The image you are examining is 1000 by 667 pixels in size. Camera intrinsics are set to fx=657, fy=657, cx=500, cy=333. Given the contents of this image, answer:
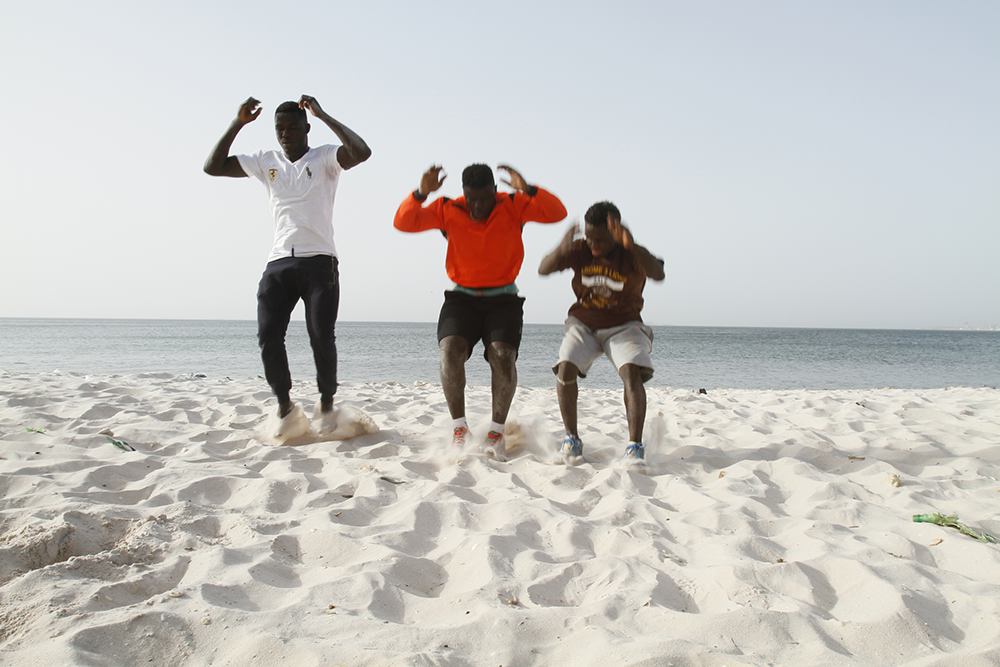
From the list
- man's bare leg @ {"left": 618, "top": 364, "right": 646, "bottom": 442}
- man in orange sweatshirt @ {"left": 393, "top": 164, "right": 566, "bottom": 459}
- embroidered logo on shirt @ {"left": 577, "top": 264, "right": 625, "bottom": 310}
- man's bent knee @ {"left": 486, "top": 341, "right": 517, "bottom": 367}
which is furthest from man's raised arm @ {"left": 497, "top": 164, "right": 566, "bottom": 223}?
man's bare leg @ {"left": 618, "top": 364, "right": 646, "bottom": 442}

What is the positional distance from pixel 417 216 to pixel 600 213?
1105mm

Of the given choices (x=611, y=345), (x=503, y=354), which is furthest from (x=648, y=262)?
(x=503, y=354)

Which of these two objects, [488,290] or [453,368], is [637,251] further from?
[453,368]

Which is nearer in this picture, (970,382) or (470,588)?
(470,588)

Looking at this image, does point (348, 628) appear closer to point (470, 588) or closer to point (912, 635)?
point (470, 588)

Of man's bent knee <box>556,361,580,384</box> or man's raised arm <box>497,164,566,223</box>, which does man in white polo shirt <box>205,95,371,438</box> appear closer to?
man's raised arm <box>497,164,566,223</box>

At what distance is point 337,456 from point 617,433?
6.70 ft

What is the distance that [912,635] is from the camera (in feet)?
5.68

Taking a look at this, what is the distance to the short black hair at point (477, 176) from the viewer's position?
12.7ft

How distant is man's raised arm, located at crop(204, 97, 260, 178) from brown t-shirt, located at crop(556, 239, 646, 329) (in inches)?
86.2

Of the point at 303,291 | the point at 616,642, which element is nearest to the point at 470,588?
the point at 616,642

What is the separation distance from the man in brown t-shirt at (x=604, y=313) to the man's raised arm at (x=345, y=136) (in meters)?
1.28

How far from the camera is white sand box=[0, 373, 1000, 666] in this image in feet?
5.41

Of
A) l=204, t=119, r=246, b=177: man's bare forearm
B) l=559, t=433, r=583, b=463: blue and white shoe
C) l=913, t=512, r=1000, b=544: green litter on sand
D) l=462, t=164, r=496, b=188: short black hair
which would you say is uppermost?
l=204, t=119, r=246, b=177: man's bare forearm
